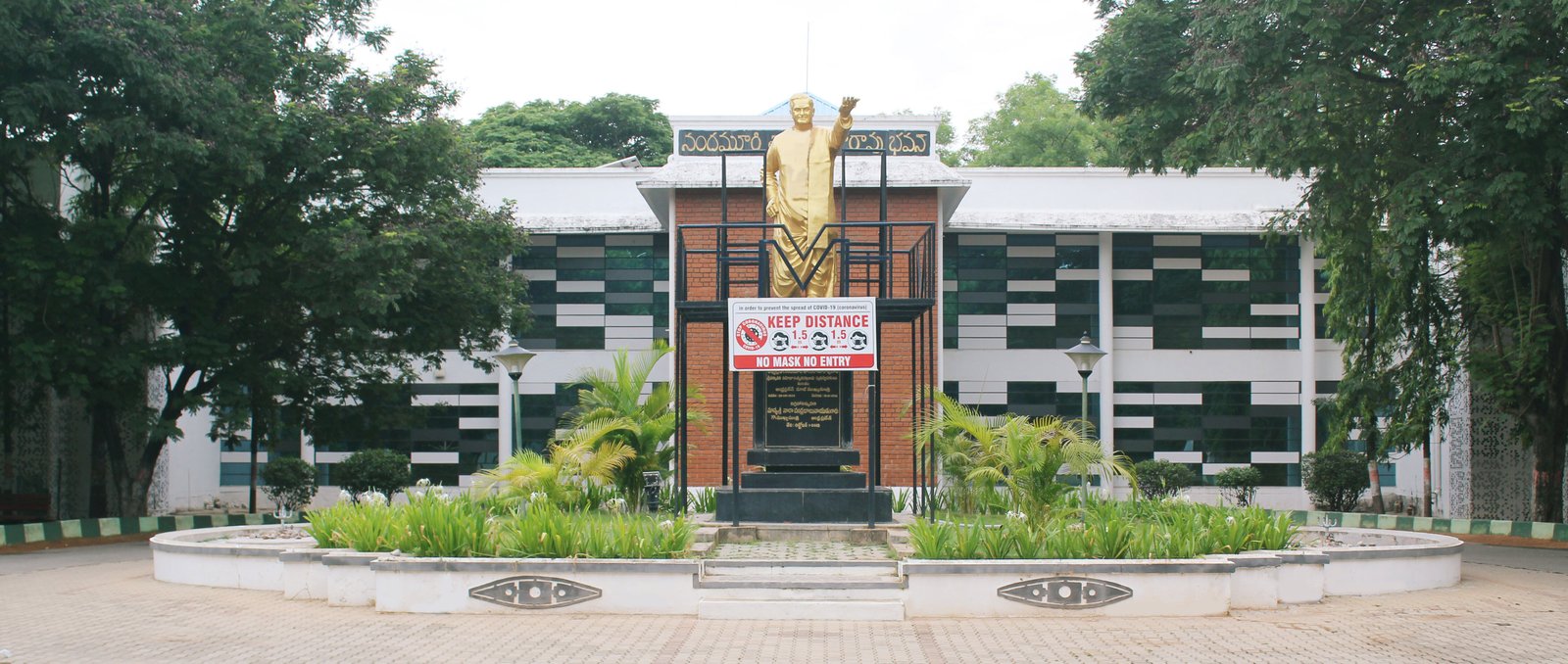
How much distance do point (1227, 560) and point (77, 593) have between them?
407 inches

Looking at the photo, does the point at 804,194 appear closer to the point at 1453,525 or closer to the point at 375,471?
the point at 1453,525

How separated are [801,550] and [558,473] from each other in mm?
2985

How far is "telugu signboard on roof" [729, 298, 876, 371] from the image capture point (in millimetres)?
12961

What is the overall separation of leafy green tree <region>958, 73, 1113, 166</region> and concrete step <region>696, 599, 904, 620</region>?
35.3 meters

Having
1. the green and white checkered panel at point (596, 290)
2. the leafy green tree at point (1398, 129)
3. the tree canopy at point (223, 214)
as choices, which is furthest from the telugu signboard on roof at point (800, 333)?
the green and white checkered panel at point (596, 290)

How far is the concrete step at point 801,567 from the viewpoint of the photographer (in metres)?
11.3

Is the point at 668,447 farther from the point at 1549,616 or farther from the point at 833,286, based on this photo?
→ the point at 1549,616

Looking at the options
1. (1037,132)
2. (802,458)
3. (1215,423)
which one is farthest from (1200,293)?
(1037,132)

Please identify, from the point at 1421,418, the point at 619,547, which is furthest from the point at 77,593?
the point at 1421,418

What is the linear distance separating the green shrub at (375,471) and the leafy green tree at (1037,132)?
1022 inches

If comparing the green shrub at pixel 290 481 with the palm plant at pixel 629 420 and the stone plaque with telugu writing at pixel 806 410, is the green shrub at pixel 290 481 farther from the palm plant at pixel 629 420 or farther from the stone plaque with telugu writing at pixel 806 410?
the stone plaque with telugu writing at pixel 806 410

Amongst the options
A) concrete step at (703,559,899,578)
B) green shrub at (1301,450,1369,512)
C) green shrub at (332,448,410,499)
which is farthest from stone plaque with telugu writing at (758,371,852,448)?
green shrub at (1301,450,1369,512)

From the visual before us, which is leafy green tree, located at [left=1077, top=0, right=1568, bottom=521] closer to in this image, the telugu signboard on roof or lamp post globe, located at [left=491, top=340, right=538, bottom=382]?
the telugu signboard on roof

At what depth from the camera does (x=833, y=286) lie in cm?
1465
